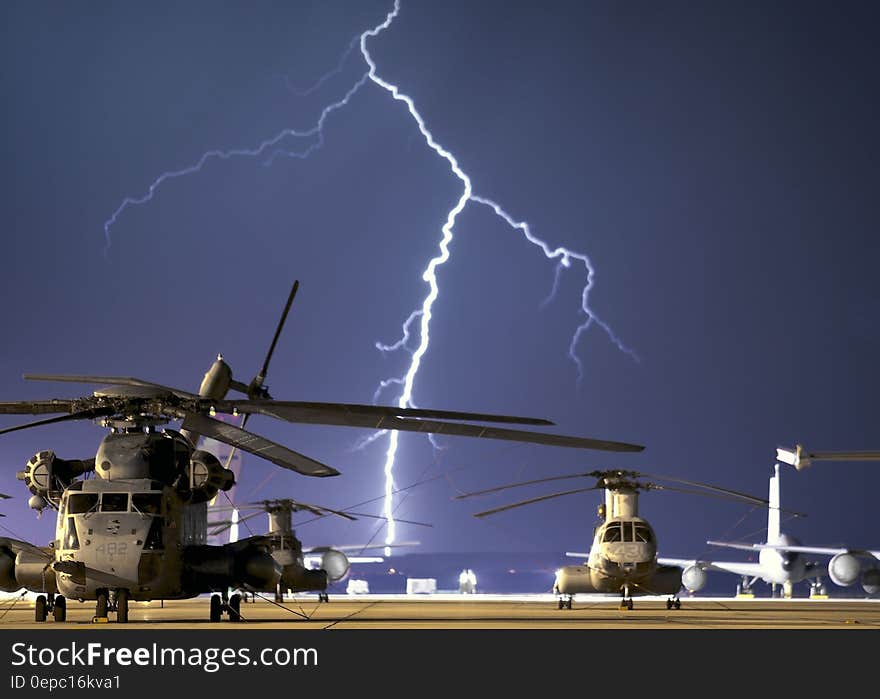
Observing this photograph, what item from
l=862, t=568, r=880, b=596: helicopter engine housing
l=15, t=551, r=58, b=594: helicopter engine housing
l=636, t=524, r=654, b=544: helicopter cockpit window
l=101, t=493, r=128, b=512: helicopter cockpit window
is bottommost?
l=15, t=551, r=58, b=594: helicopter engine housing

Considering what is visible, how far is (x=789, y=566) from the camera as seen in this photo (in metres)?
70.9

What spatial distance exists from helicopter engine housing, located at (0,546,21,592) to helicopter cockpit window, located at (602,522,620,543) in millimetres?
17823

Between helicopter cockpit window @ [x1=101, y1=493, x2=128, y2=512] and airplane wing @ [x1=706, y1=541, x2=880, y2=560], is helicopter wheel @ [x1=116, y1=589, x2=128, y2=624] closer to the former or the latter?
helicopter cockpit window @ [x1=101, y1=493, x2=128, y2=512]

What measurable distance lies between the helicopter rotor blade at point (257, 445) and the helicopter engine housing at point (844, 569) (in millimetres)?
42713

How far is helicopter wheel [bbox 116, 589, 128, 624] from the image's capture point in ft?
65.1

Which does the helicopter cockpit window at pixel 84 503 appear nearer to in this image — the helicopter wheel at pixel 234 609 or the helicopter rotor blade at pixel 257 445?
the helicopter rotor blade at pixel 257 445

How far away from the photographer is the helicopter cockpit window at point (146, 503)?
20.3 meters

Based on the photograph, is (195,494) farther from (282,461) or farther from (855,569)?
(855,569)

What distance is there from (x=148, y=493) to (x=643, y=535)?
61.2 feet

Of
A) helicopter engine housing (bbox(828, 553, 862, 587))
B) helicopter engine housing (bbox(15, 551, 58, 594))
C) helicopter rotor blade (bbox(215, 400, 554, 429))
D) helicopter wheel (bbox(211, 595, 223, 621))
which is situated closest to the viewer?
helicopter rotor blade (bbox(215, 400, 554, 429))
